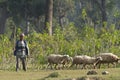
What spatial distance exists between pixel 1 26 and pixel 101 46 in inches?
1019

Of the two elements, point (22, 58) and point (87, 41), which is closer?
point (22, 58)

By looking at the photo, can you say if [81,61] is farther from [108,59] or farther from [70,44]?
[70,44]

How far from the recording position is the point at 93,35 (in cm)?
2122

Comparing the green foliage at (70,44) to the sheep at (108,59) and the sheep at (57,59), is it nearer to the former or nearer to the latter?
the sheep at (57,59)

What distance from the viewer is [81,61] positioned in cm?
1867

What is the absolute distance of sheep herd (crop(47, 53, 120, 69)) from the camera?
61.4 ft

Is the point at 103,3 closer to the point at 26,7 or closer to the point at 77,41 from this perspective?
the point at 26,7

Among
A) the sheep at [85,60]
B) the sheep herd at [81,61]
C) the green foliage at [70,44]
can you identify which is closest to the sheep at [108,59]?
the sheep herd at [81,61]

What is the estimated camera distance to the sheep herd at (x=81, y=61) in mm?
18703

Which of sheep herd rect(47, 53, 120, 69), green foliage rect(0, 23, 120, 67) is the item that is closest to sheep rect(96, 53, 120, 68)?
sheep herd rect(47, 53, 120, 69)

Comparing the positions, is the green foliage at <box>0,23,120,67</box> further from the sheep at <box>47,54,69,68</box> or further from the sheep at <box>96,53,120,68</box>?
the sheep at <box>96,53,120,68</box>

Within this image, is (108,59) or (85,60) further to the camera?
(108,59)

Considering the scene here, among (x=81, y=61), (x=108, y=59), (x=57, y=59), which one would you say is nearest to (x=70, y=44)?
(x=57, y=59)

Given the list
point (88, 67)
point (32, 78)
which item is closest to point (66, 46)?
point (88, 67)
